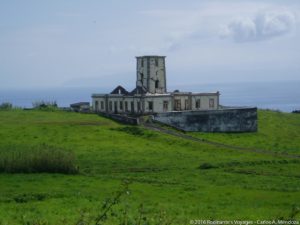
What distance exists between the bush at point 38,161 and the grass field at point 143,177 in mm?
731

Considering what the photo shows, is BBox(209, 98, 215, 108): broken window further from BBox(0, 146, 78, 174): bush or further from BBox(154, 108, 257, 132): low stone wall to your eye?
BBox(0, 146, 78, 174): bush

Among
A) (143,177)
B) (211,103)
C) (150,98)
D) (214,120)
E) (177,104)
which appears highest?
(150,98)

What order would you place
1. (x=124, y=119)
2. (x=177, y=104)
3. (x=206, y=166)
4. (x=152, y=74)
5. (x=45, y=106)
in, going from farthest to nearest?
(x=45, y=106) < (x=152, y=74) < (x=177, y=104) < (x=124, y=119) < (x=206, y=166)

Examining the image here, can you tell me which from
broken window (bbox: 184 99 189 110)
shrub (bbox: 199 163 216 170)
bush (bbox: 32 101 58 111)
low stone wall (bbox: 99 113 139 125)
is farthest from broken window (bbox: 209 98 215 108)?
shrub (bbox: 199 163 216 170)

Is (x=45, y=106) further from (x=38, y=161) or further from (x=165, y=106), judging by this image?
(x=38, y=161)

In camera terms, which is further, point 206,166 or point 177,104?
point 177,104

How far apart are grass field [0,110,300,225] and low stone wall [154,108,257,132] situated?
194 centimetres

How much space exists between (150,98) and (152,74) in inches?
260

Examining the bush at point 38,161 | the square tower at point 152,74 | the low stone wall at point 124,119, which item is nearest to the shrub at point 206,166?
the bush at point 38,161

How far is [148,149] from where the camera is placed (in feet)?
162

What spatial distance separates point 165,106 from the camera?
67.5 metres

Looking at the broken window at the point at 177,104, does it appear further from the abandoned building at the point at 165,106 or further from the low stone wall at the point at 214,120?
the low stone wall at the point at 214,120

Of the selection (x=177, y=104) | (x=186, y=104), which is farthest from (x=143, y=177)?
(x=186, y=104)

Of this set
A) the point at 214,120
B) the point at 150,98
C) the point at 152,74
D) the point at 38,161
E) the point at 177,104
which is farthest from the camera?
the point at 152,74
